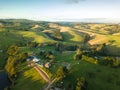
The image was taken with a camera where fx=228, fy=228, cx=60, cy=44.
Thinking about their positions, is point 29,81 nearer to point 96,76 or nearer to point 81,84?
point 81,84

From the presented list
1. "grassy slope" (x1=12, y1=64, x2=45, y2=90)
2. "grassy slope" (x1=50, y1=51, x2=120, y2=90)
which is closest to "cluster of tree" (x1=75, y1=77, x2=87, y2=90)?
"grassy slope" (x1=50, y1=51, x2=120, y2=90)

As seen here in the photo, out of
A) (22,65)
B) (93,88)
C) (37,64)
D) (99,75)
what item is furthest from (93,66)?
(22,65)

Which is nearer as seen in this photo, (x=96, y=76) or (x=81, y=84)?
Answer: (x=81, y=84)

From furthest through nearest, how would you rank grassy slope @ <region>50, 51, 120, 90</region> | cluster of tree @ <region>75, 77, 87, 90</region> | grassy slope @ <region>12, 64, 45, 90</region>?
grassy slope @ <region>50, 51, 120, 90</region>
grassy slope @ <region>12, 64, 45, 90</region>
cluster of tree @ <region>75, 77, 87, 90</region>

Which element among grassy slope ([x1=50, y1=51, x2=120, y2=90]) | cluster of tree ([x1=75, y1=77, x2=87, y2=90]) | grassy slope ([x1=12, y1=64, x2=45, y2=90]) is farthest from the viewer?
grassy slope ([x1=50, y1=51, x2=120, y2=90])

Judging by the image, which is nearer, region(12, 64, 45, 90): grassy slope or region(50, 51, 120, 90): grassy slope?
region(12, 64, 45, 90): grassy slope

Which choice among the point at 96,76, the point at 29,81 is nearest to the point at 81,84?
the point at 96,76

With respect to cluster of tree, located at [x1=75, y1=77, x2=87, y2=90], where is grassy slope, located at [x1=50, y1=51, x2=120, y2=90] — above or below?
below

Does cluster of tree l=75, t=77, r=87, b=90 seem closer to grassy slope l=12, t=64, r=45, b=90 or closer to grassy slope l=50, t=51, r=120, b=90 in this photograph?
grassy slope l=50, t=51, r=120, b=90

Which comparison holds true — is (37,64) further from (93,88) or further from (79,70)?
(93,88)

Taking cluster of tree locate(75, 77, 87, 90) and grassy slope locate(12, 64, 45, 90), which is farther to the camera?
grassy slope locate(12, 64, 45, 90)

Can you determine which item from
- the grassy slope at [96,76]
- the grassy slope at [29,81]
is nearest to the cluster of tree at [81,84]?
the grassy slope at [96,76]
